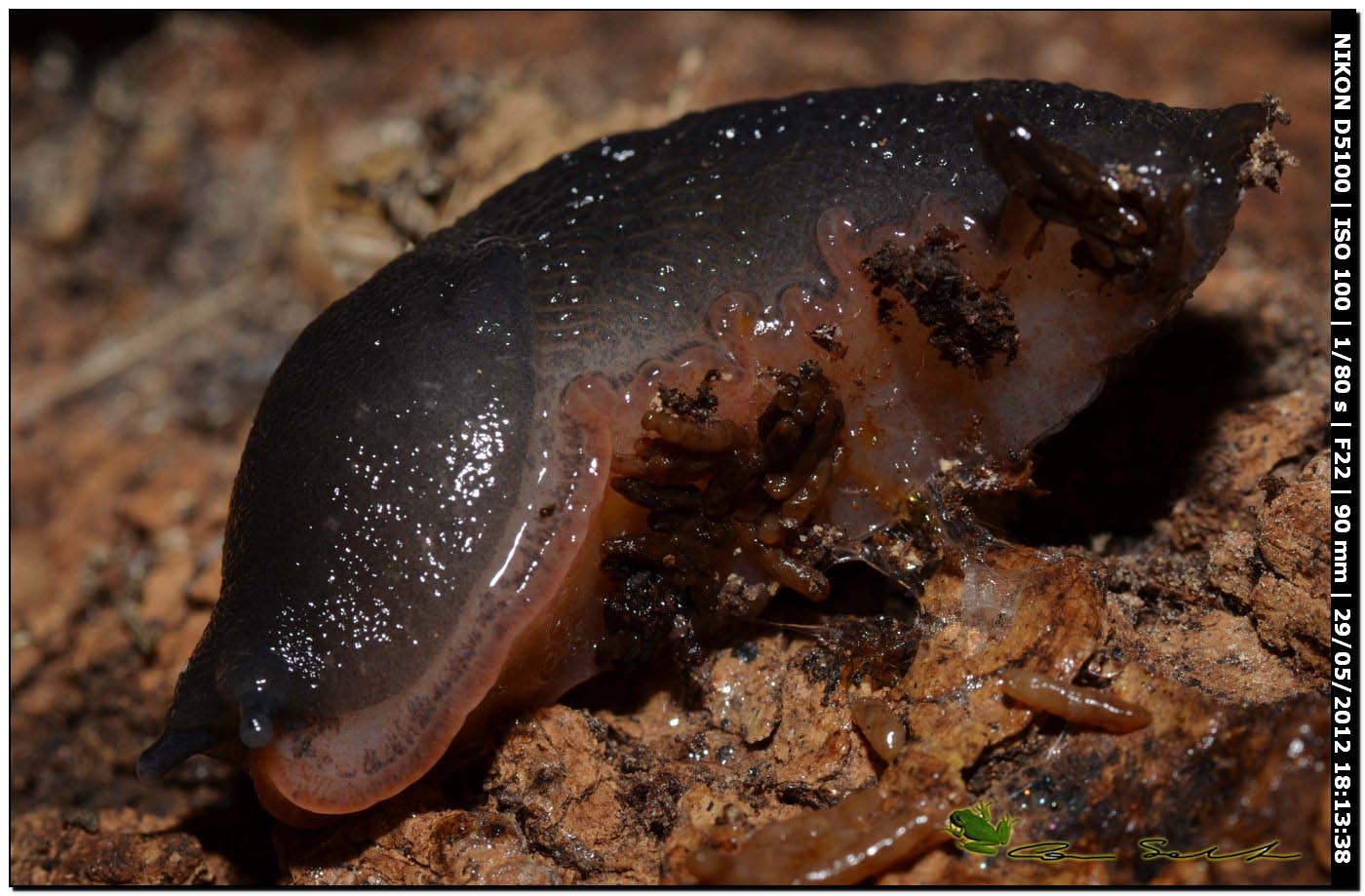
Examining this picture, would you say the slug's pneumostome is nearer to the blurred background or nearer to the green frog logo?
the blurred background

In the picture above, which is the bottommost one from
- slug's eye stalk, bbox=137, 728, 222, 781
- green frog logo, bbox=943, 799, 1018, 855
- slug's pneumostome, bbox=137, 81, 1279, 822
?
slug's eye stalk, bbox=137, 728, 222, 781

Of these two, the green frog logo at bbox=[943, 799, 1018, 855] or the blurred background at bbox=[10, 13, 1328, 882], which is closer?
the green frog logo at bbox=[943, 799, 1018, 855]

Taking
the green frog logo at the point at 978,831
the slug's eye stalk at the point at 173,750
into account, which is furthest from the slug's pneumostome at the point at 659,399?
the green frog logo at the point at 978,831

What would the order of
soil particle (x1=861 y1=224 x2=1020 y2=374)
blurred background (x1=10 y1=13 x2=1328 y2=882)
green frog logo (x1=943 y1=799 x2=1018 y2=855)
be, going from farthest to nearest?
blurred background (x1=10 y1=13 x2=1328 y2=882)
soil particle (x1=861 y1=224 x2=1020 y2=374)
green frog logo (x1=943 y1=799 x2=1018 y2=855)

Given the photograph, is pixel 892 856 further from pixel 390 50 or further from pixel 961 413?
pixel 390 50

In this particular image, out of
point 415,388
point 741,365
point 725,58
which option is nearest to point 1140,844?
point 741,365

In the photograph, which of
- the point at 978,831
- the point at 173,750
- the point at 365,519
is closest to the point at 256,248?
the point at 365,519

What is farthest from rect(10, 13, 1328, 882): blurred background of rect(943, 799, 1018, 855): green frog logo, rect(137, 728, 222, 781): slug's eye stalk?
rect(943, 799, 1018, 855): green frog logo
